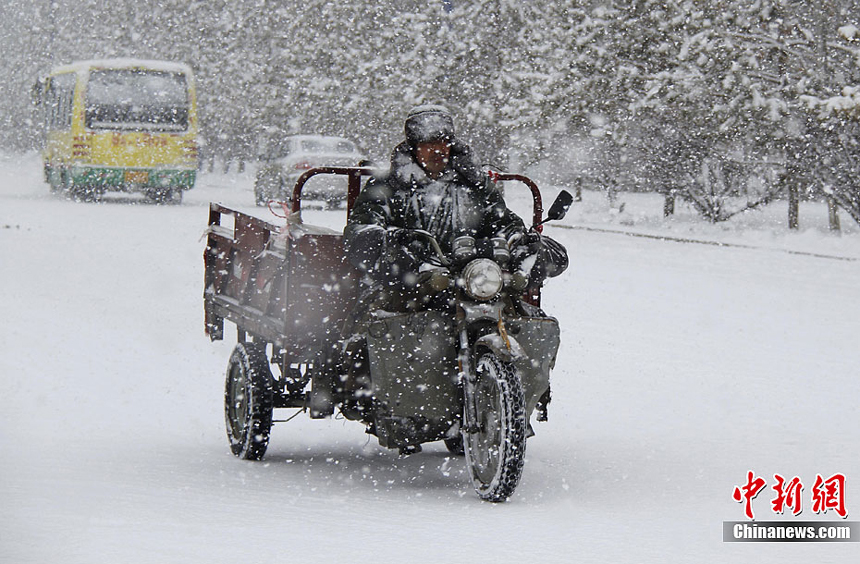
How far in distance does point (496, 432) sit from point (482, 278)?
0.63 meters

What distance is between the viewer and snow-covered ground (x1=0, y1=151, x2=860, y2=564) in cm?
529

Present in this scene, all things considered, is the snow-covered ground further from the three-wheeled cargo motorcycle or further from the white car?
the white car

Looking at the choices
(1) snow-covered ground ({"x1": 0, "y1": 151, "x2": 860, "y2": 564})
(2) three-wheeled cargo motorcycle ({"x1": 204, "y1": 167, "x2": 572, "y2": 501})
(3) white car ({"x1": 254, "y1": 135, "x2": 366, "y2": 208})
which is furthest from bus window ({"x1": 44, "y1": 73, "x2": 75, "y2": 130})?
Result: (2) three-wheeled cargo motorcycle ({"x1": 204, "y1": 167, "x2": 572, "y2": 501})

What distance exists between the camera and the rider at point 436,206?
6336 millimetres

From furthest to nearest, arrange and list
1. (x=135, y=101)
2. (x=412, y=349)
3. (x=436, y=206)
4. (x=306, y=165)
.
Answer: (x=135, y=101) < (x=306, y=165) < (x=436, y=206) < (x=412, y=349)

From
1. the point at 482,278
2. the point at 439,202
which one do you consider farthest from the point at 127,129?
the point at 482,278

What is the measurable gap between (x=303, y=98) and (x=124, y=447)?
4015 cm

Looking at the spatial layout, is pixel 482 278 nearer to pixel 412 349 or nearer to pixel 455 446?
pixel 412 349

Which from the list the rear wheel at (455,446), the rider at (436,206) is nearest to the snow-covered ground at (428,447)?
the rear wheel at (455,446)

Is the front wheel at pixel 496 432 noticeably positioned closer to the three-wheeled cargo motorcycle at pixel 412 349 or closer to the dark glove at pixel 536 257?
the three-wheeled cargo motorcycle at pixel 412 349

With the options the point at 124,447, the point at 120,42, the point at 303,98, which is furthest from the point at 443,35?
the point at 124,447

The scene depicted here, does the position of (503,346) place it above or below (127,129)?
below

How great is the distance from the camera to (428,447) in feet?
25.7

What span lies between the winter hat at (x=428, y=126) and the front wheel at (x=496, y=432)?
0.99m
